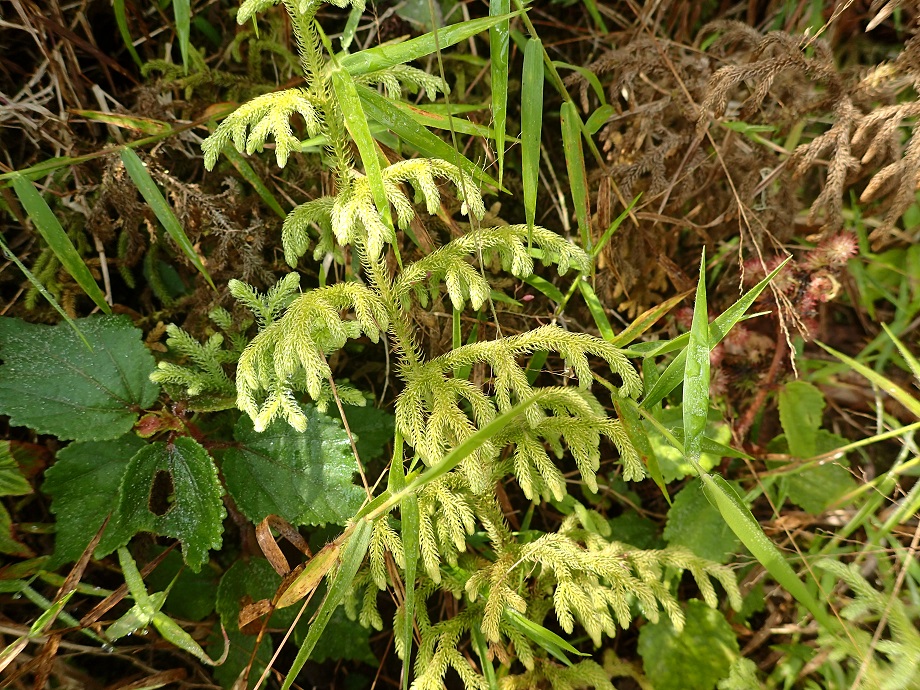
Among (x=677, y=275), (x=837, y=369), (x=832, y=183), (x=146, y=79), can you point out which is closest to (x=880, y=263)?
(x=837, y=369)

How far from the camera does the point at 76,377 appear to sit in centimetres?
180

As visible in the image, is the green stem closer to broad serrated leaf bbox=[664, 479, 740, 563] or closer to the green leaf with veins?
the green leaf with veins

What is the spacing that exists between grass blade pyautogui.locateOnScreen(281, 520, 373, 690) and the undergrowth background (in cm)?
28

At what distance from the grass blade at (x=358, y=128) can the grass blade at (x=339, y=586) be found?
27.6 inches

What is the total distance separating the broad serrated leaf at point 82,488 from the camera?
64.4 inches

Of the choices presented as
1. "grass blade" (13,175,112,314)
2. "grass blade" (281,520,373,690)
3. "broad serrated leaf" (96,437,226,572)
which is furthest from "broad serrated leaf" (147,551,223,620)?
"grass blade" (13,175,112,314)

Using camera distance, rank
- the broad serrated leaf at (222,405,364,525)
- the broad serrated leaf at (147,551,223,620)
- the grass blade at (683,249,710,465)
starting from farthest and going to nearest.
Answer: the broad serrated leaf at (147,551,223,620)
the broad serrated leaf at (222,405,364,525)
the grass blade at (683,249,710,465)

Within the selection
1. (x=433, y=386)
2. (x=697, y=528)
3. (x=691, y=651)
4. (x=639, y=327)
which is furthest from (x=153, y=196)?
(x=691, y=651)

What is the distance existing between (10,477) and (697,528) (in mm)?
2164

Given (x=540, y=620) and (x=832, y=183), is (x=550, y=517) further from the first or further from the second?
(x=832, y=183)

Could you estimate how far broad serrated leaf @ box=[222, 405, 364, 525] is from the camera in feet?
5.52

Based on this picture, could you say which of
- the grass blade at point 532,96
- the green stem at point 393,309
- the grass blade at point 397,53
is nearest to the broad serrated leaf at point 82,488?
the green stem at point 393,309

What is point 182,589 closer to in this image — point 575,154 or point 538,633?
point 538,633

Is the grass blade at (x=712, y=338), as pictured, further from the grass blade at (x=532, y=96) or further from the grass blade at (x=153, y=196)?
the grass blade at (x=153, y=196)
